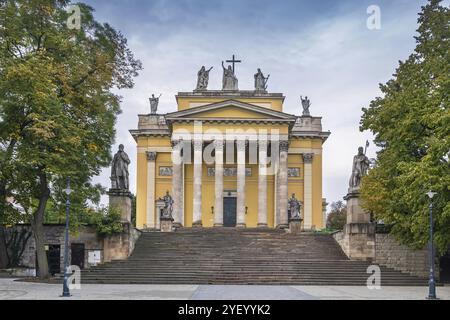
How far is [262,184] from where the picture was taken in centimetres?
5616

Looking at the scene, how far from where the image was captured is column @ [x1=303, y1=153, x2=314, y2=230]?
6106 centimetres

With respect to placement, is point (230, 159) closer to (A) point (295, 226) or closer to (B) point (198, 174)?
(B) point (198, 174)

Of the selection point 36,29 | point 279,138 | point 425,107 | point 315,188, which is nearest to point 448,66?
point 425,107

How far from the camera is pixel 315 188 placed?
62062 millimetres

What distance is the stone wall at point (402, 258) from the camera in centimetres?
3556

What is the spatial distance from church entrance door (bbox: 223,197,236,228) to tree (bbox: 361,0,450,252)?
75.0 feet

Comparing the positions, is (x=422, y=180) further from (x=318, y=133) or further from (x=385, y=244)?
(x=318, y=133)

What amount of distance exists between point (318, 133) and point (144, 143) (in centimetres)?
1713

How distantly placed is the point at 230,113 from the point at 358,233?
22.0m

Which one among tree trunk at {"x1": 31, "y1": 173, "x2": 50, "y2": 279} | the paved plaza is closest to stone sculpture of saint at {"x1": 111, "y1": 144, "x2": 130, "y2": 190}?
tree trunk at {"x1": 31, "y1": 173, "x2": 50, "y2": 279}

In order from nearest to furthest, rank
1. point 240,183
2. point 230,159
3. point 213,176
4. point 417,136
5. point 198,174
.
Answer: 1. point 417,136
2. point 198,174
3. point 240,183
4. point 230,159
5. point 213,176

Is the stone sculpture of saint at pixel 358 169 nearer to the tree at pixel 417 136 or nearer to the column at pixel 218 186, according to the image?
the tree at pixel 417 136

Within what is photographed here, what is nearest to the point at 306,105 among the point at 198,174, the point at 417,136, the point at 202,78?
the point at 202,78

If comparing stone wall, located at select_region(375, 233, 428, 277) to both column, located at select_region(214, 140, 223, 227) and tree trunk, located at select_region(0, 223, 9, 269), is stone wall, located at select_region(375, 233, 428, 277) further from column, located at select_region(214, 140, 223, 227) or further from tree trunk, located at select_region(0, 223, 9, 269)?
tree trunk, located at select_region(0, 223, 9, 269)
